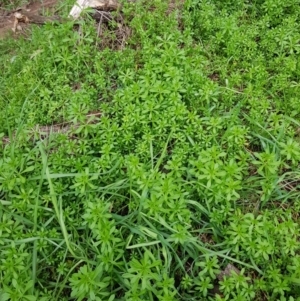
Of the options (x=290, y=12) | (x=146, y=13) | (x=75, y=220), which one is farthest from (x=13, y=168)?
(x=290, y=12)

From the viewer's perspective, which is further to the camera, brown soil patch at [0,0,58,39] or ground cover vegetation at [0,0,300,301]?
brown soil patch at [0,0,58,39]

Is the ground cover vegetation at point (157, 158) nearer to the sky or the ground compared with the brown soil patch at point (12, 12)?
nearer to the ground

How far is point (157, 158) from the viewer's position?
10.8ft

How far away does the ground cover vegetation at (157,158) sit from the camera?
111 inches

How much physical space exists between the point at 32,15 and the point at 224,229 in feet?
10.2

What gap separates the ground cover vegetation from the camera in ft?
9.28

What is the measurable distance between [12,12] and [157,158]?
9.78 ft

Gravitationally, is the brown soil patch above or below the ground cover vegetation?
above

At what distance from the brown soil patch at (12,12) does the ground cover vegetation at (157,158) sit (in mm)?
930

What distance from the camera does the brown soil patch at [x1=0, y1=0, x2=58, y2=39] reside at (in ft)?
16.2

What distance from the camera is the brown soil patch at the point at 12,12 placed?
4.93 meters

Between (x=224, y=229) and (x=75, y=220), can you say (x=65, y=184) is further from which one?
(x=224, y=229)

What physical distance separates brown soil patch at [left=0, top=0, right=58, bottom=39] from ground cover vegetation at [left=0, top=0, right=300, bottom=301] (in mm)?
930

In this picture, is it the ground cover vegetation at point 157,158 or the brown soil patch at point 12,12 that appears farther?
the brown soil patch at point 12,12
